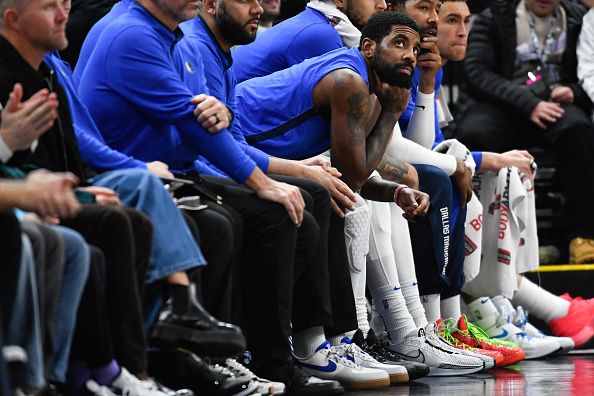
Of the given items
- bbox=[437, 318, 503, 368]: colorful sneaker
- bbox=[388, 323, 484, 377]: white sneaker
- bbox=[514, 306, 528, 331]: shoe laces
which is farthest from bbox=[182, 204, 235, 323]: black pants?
bbox=[514, 306, 528, 331]: shoe laces

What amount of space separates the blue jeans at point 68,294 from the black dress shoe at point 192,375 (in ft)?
2.21

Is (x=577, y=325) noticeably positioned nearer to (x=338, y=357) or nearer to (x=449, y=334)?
(x=449, y=334)

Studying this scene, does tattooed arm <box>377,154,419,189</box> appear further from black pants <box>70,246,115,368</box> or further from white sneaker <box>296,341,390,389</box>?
black pants <box>70,246,115,368</box>

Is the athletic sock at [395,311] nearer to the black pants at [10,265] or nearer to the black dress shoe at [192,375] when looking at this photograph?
the black dress shoe at [192,375]

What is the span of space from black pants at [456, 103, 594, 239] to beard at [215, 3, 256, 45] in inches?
102

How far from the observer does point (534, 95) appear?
6730 mm

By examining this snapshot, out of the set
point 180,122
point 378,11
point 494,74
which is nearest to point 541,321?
point 494,74

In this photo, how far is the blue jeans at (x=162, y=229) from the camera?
327cm

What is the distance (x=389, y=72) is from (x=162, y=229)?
162 cm

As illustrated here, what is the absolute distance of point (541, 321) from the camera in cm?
629

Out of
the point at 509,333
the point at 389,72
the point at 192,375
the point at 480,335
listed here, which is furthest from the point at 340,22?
the point at 192,375

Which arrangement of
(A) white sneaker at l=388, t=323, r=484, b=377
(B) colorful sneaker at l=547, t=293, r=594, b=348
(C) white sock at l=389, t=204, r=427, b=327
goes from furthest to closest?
(B) colorful sneaker at l=547, t=293, r=594, b=348 < (C) white sock at l=389, t=204, r=427, b=327 < (A) white sneaker at l=388, t=323, r=484, b=377

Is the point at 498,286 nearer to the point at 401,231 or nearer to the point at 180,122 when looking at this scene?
the point at 401,231

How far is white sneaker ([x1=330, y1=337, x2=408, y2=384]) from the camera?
434cm
